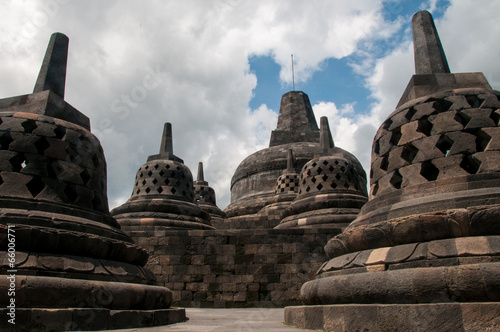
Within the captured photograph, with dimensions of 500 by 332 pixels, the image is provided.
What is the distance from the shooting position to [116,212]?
35.3 feet

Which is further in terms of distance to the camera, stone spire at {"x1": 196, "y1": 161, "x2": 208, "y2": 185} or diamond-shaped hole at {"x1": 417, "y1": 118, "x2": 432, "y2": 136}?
stone spire at {"x1": 196, "y1": 161, "x2": 208, "y2": 185}

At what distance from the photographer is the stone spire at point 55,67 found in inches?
211

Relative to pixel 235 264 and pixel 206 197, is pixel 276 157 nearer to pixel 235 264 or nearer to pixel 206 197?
pixel 206 197

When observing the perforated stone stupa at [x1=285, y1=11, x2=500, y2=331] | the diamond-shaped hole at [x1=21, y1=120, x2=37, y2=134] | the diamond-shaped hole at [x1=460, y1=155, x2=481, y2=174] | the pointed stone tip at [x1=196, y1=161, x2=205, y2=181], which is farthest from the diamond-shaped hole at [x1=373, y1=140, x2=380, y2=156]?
the pointed stone tip at [x1=196, y1=161, x2=205, y2=181]

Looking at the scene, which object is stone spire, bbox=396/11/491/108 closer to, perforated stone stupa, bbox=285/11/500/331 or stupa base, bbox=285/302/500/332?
perforated stone stupa, bbox=285/11/500/331

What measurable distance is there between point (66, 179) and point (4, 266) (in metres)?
1.39

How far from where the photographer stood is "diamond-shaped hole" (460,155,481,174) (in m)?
3.96

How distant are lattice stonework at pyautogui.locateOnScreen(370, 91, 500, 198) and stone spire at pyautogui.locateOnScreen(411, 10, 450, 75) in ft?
2.68

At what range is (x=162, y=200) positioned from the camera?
10.7 m

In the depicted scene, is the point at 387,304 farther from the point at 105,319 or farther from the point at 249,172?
the point at 249,172

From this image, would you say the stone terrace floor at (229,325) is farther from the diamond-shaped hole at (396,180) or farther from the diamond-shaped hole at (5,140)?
the diamond-shaped hole at (5,140)

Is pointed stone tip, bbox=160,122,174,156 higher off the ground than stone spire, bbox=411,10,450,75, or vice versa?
pointed stone tip, bbox=160,122,174,156

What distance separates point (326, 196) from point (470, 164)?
6750 millimetres

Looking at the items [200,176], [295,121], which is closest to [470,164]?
[200,176]
